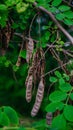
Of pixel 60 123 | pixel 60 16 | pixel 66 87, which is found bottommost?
pixel 60 123

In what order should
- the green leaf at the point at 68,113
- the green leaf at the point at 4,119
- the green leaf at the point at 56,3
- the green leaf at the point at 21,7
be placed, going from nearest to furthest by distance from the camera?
the green leaf at the point at 4,119
the green leaf at the point at 68,113
the green leaf at the point at 21,7
the green leaf at the point at 56,3

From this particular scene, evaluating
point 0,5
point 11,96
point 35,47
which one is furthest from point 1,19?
point 11,96

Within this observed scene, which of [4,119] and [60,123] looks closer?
[4,119]

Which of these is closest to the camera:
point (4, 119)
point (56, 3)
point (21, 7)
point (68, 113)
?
point (4, 119)

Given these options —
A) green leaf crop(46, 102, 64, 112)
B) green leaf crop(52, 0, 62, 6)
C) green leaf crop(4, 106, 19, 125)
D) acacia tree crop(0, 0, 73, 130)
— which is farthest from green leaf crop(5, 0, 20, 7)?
green leaf crop(4, 106, 19, 125)

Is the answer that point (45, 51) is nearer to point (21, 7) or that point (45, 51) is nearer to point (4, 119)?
point (21, 7)

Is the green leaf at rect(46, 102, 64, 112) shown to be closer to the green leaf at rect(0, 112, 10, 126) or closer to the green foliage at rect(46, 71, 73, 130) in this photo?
the green foliage at rect(46, 71, 73, 130)

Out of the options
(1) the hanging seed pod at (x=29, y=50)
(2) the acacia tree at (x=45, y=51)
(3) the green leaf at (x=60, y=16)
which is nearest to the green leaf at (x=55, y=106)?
(2) the acacia tree at (x=45, y=51)

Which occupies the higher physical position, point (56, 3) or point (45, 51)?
point (56, 3)

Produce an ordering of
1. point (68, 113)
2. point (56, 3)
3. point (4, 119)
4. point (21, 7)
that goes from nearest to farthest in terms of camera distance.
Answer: point (4, 119)
point (68, 113)
point (21, 7)
point (56, 3)

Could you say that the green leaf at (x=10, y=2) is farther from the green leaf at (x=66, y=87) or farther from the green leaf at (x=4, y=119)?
the green leaf at (x=4, y=119)

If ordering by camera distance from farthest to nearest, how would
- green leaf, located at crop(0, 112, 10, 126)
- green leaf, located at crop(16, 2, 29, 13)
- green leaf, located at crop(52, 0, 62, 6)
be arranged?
green leaf, located at crop(52, 0, 62, 6), green leaf, located at crop(16, 2, 29, 13), green leaf, located at crop(0, 112, 10, 126)

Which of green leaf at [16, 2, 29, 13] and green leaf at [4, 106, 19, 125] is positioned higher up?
green leaf at [16, 2, 29, 13]

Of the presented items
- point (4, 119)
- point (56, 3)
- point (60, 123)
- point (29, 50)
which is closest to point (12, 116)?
point (4, 119)
